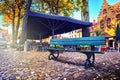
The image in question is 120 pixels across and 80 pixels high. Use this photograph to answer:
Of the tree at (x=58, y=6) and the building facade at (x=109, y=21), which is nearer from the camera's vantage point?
the tree at (x=58, y=6)

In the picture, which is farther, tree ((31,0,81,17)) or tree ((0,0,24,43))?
tree ((0,0,24,43))

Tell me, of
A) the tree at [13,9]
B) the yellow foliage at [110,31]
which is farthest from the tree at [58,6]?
the yellow foliage at [110,31]

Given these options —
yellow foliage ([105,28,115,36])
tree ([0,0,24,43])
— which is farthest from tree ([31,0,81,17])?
yellow foliage ([105,28,115,36])

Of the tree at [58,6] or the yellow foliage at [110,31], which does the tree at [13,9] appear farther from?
the yellow foliage at [110,31]

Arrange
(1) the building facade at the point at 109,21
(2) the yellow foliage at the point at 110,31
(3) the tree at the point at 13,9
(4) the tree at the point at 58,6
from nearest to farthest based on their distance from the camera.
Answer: (4) the tree at the point at 58,6
(3) the tree at the point at 13,9
(2) the yellow foliage at the point at 110,31
(1) the building facade at the point at 109,21

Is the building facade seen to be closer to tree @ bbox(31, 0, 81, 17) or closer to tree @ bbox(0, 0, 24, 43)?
tree @ bbox(31, 0, 81, 17)

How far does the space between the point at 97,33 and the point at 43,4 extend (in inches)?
420

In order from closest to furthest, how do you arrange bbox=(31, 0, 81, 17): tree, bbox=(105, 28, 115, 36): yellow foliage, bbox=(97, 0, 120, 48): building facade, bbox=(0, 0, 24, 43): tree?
1. bbox=(31, 0, 81, 17): tree
2. bbox=(0, 0, 24, 43): tree
3. bbox=(105, 28, 115, 36): yellow foliage
4. bbox=(97, 0, 120, 48): building facade

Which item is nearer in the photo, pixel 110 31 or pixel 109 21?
pixel 110 31

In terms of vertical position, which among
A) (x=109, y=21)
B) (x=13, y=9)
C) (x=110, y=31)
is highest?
(x=13, y=9)

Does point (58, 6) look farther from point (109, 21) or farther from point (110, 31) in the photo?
point (109, 21)

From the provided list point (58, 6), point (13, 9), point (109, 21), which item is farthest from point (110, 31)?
point (13, 9)

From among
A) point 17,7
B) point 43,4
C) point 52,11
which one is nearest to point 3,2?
point 17,7

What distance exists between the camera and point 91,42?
6367 millimetres
